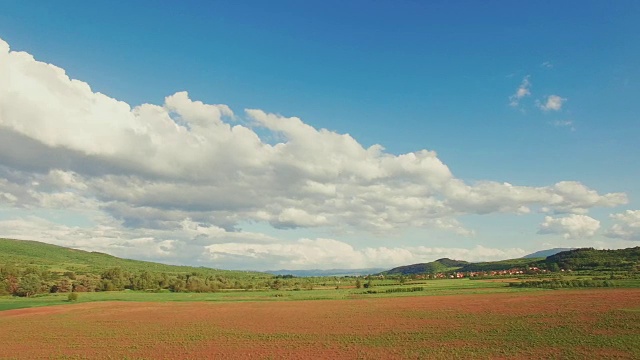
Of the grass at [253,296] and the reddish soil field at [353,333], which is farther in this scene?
the grass at [253,296]

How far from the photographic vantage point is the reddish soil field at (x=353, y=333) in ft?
147

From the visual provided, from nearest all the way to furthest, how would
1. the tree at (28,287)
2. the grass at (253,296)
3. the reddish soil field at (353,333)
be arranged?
the reddish soil field at (353,333), the grass at (253,296), the tree at (28,287)

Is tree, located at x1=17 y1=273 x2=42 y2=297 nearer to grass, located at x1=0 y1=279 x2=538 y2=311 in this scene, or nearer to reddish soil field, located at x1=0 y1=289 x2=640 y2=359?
grass, located at x1=0 y1=279 x2=538 y2=311

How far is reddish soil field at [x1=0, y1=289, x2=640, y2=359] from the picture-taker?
147ft

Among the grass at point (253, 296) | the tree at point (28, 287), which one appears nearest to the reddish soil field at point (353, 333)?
the grass at point (253, 296)

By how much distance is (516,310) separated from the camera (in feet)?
228

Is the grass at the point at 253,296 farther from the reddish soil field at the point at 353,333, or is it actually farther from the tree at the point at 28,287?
the reddish soil field at the point at 353,333

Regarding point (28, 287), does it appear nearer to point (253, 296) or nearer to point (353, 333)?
point (253, 296)

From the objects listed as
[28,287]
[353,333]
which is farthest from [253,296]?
[353,333]

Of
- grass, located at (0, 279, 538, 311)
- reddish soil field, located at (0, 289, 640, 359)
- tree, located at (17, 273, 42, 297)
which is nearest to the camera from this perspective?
reddish soil field, located at (0, 289, 640, 359)

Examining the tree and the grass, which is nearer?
the grass

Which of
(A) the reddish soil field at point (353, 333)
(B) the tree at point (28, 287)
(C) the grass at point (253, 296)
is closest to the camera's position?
(A) the reddish soil field at point (353, 333)

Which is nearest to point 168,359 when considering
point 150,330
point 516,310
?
point 150,330

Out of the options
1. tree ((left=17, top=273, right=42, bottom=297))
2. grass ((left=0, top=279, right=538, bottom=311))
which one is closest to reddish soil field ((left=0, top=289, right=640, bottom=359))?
grass ((left=0, top=279, right=538, bottom=311))
